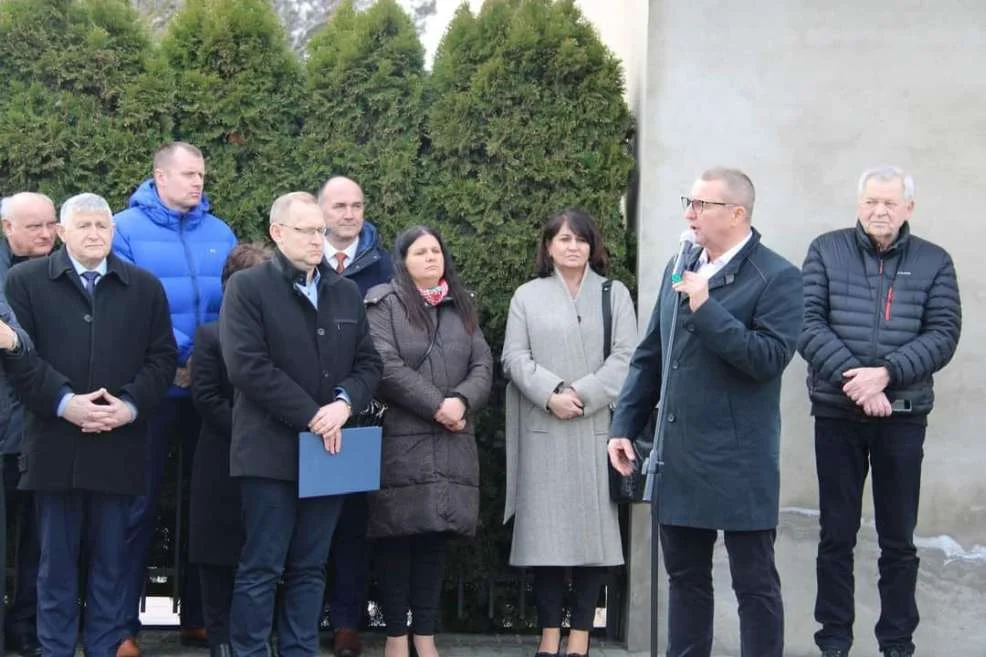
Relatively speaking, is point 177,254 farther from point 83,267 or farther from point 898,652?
point 898,652

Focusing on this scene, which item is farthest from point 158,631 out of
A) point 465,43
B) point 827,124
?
point 827,124

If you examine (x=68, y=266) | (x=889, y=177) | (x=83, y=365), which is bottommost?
(x=83, y=365)

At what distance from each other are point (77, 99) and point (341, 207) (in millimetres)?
1395

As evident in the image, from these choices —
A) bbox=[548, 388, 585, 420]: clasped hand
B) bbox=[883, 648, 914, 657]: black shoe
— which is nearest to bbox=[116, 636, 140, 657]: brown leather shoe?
bbox=[548, 388, 585, 420]: clasped hand

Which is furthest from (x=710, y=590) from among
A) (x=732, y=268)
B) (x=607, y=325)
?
(x=607, y=325)

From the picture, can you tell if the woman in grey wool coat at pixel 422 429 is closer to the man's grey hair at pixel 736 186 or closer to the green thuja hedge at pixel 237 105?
the green thuja hedge at pixel 237 105

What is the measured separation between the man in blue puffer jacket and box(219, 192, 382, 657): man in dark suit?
2.35 feet

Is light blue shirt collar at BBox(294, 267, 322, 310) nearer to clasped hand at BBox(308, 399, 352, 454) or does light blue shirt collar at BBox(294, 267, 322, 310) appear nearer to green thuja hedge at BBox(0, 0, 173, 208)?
clasped hand at BBox(308, 399, 352, 454)

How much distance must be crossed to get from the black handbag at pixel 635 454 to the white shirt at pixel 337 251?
46.1 inches

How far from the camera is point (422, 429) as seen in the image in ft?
20.8

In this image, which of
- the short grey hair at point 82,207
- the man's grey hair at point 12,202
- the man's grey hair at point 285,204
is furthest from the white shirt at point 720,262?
the man's grey hair at point 12,202

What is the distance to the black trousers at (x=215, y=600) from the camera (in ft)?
20.1

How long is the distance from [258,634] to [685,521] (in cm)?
178

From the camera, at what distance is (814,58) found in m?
7.00
